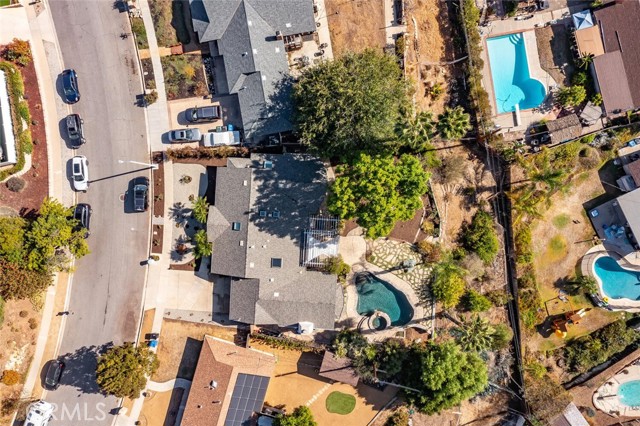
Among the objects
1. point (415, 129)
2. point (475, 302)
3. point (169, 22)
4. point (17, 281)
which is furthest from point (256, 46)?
point (475, 302)

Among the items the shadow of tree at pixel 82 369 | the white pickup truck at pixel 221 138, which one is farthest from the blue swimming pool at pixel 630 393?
the shadow of tree at pixel 82 369

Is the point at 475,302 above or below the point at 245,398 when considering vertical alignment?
above

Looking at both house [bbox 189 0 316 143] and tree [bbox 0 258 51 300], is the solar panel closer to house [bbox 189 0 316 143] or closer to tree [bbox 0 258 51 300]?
tree [bbox 0 258 51 300]

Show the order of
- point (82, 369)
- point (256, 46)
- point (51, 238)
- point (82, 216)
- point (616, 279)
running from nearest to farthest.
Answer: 1. point (51, 238)
2. point (256, 46)
3. point (82, 216)
4. point (82, 369)
5. point (616, 279)

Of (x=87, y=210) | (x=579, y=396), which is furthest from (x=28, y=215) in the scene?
(x=579, y=396)

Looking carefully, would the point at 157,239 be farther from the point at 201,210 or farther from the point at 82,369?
the point at 82,369

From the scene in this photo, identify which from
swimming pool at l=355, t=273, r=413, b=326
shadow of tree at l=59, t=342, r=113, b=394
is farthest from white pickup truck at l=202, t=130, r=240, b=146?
shadow of tree at l=59, t=342, r=113, b=394

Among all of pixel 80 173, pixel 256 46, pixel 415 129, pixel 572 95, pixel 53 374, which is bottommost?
pixel 53 374
